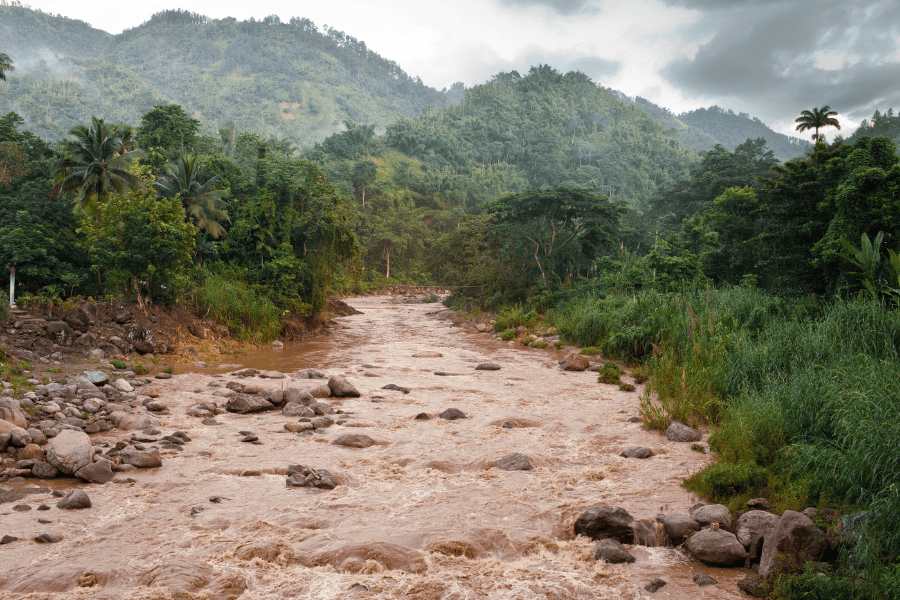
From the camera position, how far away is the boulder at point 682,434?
35.5 feet

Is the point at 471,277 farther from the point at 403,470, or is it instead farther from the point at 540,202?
the point at 403,470

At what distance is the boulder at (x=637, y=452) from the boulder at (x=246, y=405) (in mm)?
7403

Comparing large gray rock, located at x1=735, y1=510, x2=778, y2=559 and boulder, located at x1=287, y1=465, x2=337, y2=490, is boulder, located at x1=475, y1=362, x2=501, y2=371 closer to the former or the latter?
boulder, located at x1=287, y1=465, x2=337, y2=490

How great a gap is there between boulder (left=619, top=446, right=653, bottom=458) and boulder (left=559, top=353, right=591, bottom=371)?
8.92 m

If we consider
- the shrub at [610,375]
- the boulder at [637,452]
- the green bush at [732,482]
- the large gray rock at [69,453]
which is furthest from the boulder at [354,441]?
the shrub at [610,375]

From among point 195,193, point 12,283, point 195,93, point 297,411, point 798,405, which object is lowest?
point 297,411

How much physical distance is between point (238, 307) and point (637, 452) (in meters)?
16.7

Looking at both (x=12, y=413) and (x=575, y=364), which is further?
(x=575, y=364)

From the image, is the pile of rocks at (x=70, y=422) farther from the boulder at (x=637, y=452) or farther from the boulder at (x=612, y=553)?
the boulder at (x=637, y=452)

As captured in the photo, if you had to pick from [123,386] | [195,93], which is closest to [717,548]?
[123,386]

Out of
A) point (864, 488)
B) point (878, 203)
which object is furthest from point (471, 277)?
point (864, 488)

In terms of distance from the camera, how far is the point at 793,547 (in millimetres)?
5957

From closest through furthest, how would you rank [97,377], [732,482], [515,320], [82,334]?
[732,482], [97,377], [82,334], [515,320]

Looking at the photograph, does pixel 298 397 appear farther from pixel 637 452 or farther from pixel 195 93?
pixel 195 93
